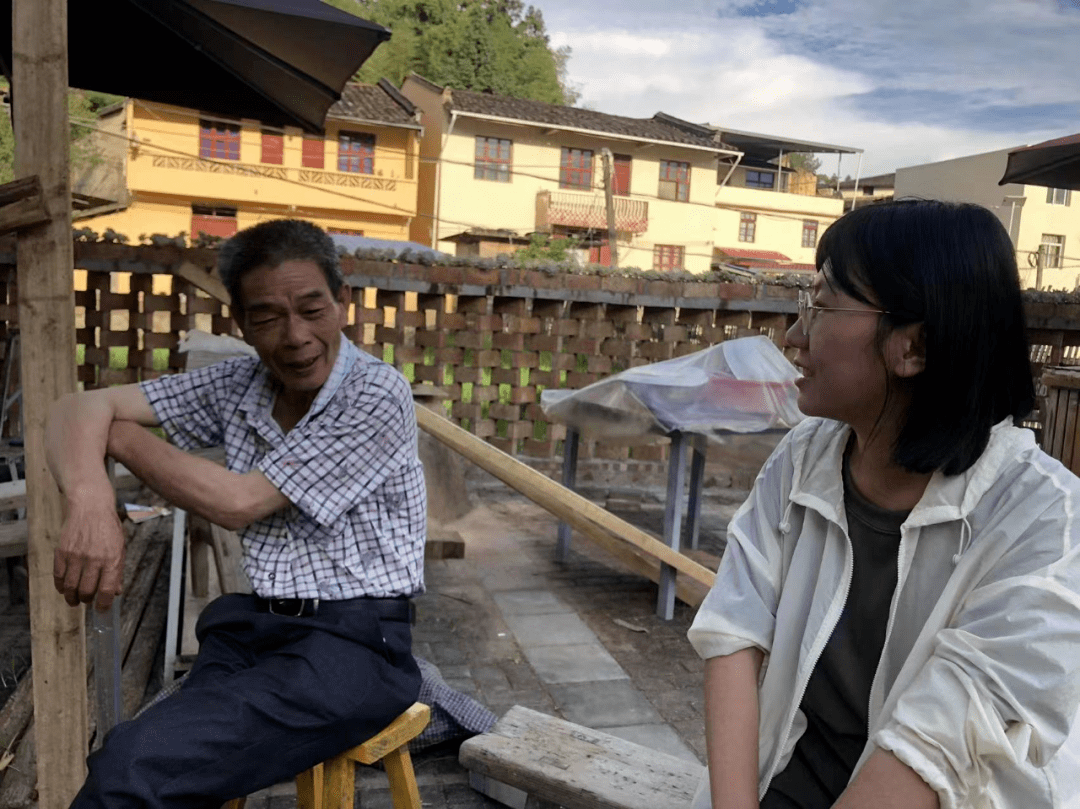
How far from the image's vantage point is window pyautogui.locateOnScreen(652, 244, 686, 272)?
28.1m

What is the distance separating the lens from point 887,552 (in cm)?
131

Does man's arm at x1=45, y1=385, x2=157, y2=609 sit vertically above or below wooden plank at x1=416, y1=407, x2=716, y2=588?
above

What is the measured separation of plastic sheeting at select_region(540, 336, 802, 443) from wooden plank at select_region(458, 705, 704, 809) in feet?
6.56

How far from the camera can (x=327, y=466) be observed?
1.81 meters

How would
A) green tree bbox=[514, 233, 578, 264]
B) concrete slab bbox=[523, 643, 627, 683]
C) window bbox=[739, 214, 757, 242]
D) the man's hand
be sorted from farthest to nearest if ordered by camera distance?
1. window bbox=[739, 214, 757, 242]
2. green tree bbox=[514, 233, 578, 264]
3. concrete slab bbox=[523, 643, 627, 683]
4. the man's hand

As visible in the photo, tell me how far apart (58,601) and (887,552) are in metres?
1.64

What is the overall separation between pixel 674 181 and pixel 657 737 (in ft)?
86.8

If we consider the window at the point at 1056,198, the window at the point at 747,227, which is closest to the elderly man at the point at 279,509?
the window at the point at 747,227

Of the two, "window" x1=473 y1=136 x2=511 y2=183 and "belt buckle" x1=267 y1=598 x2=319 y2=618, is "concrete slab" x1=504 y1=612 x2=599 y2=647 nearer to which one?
"belt buckle" x1=267 y1=598 x2=319 y2=618

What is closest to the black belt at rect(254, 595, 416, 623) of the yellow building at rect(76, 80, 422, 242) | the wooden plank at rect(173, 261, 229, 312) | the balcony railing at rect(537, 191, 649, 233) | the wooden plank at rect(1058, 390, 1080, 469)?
the wooden plank at rect(1058, 390, 1080, 469)

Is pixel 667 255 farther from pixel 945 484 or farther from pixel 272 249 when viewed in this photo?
pixel 945 484

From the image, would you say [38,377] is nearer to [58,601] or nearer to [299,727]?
→ [58,601]

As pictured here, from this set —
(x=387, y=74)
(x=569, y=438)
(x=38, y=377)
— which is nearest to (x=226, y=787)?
(x=38, y=377)

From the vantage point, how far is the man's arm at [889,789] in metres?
1.09
